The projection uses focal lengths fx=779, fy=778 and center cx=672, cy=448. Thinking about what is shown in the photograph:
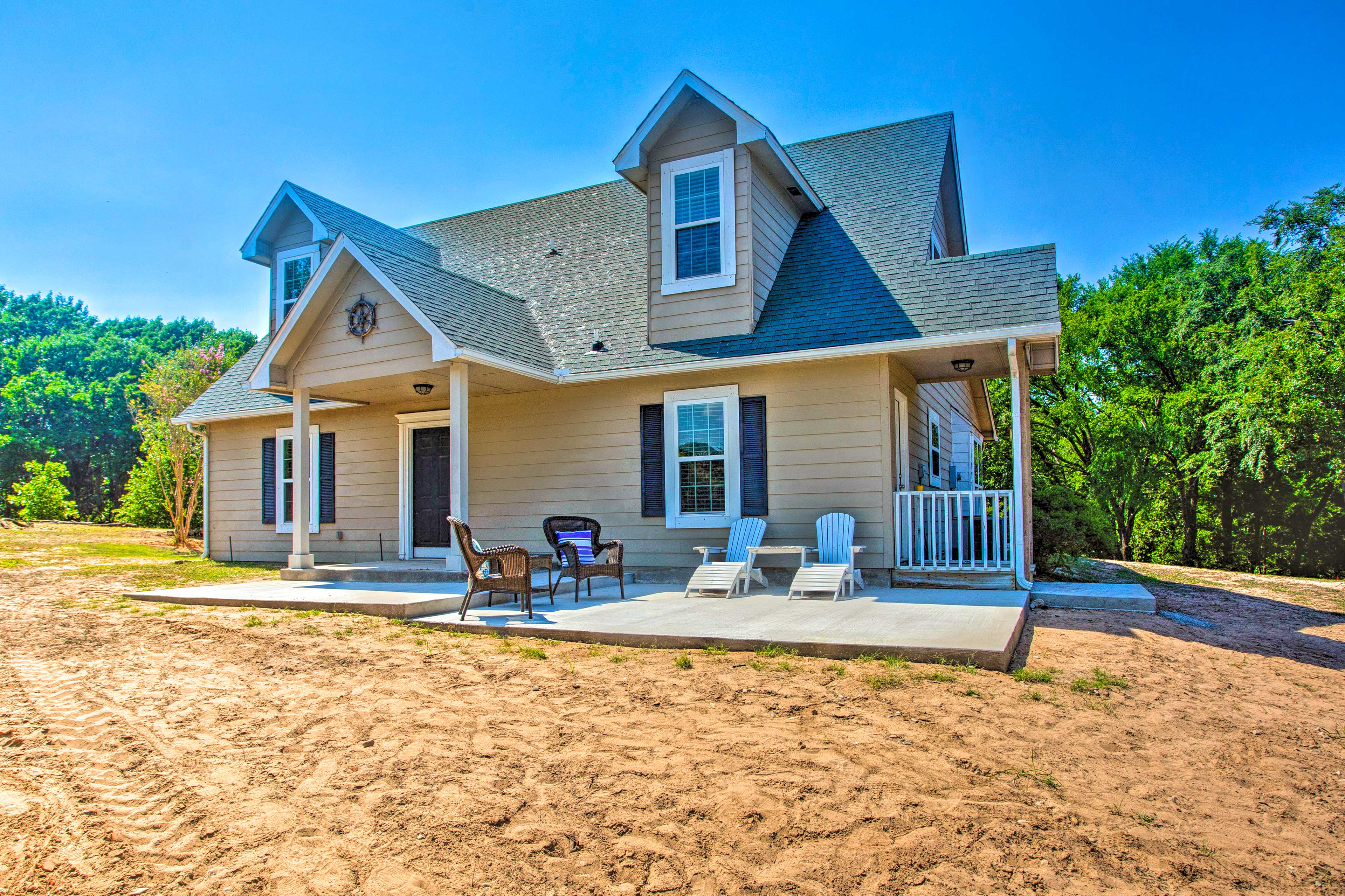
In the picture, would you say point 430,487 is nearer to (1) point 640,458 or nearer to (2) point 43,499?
(1) point 640,458

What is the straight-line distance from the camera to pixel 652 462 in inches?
401

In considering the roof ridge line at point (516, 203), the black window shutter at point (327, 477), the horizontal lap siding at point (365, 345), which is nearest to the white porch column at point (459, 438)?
the horizontal lap siding at point (365, 345)

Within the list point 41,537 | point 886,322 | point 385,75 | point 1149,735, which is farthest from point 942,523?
point 41,537

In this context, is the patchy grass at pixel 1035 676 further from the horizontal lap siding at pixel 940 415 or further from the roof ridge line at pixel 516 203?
the roof ridge line at pixel 516 203

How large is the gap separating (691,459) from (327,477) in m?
6.76

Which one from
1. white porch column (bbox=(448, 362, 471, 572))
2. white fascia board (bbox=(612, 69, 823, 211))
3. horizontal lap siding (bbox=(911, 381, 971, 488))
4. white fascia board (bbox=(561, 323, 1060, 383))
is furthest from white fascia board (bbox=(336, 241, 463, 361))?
horizontal lap siding (bbox=(911, 381, 971, 488))

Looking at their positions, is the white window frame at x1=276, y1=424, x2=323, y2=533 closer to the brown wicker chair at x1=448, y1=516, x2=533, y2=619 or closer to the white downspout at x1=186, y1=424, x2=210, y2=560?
the white downspout at x1=186, y1=424, x2=210, y2=560

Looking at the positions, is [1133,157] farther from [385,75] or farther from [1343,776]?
[1343,776]

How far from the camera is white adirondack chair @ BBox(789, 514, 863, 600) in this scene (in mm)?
8070

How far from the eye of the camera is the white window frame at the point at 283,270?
13.2 m

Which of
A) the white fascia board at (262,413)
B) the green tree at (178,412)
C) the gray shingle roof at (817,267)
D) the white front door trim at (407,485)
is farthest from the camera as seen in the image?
the green tree at (178,412)

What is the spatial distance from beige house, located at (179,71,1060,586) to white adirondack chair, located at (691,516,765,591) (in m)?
0.35

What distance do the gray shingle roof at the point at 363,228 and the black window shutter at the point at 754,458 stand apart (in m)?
5.79

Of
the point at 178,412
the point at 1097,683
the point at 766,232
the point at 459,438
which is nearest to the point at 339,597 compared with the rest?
the point at 459,438
